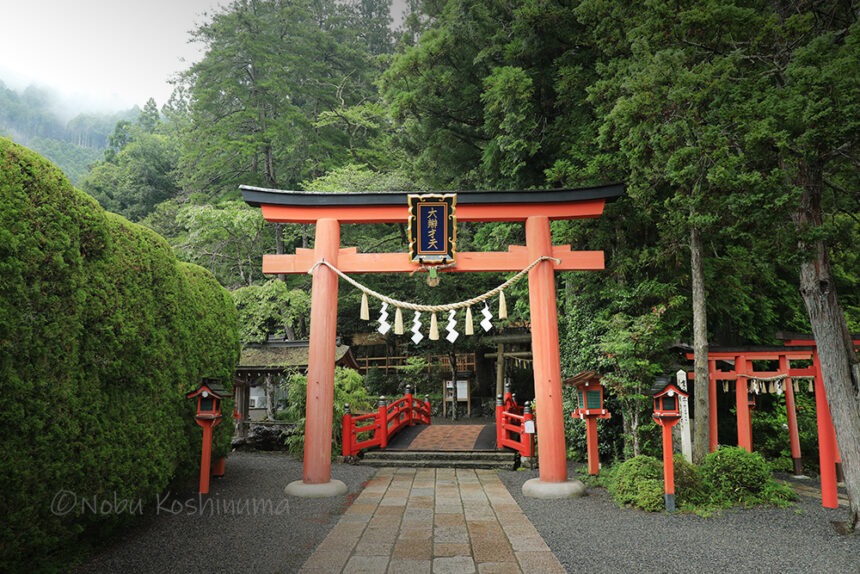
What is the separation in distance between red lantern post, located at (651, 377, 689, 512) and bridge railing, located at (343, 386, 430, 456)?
18.7 ft

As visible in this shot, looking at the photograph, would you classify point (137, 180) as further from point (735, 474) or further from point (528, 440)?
point (735, 474)

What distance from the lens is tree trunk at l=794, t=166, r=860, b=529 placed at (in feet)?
16.6

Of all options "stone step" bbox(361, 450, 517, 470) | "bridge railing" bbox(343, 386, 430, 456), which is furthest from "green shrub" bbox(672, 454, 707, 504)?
"bridge railing" bbox(343, 386, 430, 456)

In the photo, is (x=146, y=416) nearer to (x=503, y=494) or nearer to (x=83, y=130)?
(x=503, y=494)

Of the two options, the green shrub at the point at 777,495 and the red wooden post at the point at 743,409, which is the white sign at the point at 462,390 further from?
the green shrub at the point at 777,495

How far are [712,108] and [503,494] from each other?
20.2ft

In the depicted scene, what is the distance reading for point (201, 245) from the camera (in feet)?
52.7

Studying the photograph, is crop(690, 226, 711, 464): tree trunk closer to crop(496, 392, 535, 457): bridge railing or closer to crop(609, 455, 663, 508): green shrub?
crop(609, 455, 663, 508): green shrub

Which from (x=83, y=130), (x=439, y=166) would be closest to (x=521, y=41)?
(x=439, y=166)

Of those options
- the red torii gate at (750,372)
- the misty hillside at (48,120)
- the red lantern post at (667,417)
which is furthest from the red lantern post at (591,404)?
the misty hillside at (48,120)

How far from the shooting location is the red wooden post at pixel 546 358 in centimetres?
671

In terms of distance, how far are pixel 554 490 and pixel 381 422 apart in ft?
14.9

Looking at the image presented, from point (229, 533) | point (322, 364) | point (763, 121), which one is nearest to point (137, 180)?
point (322, 364)

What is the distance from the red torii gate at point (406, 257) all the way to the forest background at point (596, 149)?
3.99ft
